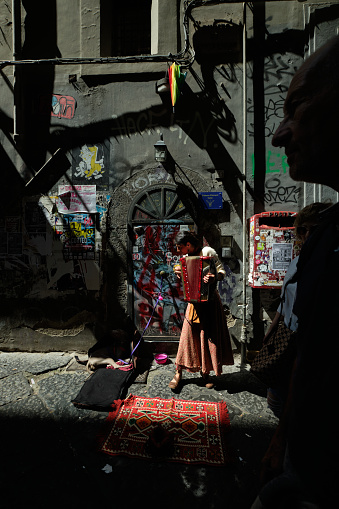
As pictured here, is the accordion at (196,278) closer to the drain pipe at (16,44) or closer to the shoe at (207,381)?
the shoe at (207,381)

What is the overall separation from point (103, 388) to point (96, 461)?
131cm

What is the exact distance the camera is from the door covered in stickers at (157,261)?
5.34 m

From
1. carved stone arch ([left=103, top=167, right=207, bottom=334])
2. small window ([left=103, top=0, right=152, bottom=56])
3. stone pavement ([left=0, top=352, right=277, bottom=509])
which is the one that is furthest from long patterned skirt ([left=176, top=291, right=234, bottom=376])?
small window ([left=103, top=0, right=152, bottom=56])

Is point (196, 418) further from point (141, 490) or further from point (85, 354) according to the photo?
point (85, 354)

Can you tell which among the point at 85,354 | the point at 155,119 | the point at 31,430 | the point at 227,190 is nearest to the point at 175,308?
the point at 85,354

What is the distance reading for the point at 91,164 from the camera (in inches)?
217

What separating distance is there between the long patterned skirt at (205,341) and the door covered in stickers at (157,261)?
3.74ft

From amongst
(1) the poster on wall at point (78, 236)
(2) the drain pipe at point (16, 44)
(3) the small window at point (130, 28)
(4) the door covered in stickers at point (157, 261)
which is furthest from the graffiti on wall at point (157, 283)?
(3) the small window at point (130, 28)

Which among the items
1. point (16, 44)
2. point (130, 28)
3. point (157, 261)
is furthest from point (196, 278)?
point (16, 44)

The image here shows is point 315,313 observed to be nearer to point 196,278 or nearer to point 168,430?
point 168,430

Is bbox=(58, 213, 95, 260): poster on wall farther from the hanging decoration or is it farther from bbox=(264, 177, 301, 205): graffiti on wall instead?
bbox=(264, 177, 301, 205): graffiti on wall

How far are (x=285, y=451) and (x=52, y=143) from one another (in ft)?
19.3

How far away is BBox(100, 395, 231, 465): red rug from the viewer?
2.95m

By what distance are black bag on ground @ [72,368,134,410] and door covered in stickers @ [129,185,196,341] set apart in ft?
3.39
